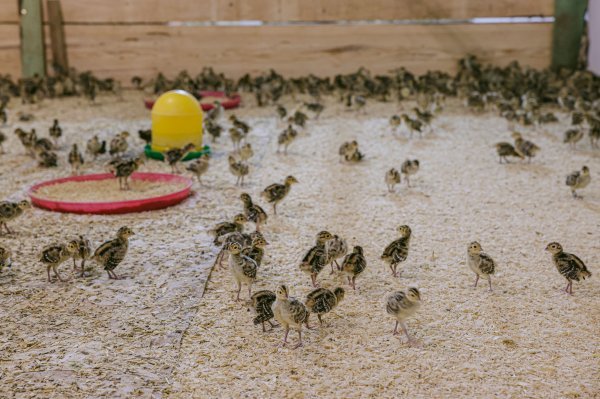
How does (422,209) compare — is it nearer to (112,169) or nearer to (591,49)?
(112,169)

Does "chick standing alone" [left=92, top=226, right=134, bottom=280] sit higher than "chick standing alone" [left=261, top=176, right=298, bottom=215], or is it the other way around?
"chick standing alone" [left=261, top=176, right=298, bottom=215]

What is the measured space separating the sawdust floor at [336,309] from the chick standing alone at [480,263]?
0.12 meters

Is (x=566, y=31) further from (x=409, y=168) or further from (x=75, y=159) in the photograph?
(x=75, y=159)

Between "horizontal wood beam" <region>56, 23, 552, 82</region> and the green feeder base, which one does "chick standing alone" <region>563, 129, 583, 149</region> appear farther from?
"horizontal wood beam" <region>56, 23, 552, 82</region>

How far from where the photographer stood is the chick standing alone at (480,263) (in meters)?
4.49

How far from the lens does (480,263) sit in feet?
14.8

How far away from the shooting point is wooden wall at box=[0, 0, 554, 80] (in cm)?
1237

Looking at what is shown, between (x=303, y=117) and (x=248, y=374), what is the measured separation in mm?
5972

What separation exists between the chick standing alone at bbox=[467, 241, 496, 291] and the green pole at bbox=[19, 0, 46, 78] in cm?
959

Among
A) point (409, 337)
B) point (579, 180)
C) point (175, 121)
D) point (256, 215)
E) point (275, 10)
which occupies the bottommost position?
point (409, 337)

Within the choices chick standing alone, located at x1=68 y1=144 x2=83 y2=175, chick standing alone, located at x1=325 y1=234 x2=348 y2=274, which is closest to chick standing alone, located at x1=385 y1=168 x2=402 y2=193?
chick standing alone, located at x1=325 y1=234 x2=348 y2=274

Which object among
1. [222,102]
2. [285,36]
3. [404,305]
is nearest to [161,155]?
[222,102]

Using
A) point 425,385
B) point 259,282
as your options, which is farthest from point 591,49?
point 425,385

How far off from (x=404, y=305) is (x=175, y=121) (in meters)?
4.49
